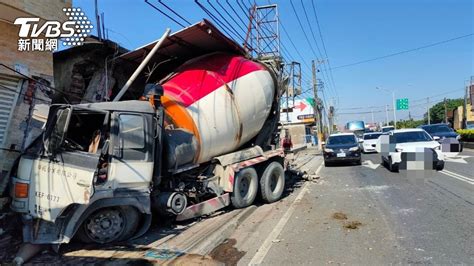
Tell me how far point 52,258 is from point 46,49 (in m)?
5.73

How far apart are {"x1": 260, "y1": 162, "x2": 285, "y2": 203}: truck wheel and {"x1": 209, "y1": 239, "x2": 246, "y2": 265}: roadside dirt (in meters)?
3.59

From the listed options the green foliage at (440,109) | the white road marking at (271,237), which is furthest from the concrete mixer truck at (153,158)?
the green foliage at (440,109)

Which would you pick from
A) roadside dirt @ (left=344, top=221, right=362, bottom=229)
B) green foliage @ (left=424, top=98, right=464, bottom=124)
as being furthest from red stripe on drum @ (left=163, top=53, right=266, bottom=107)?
green foliage @ (left=424, top=98, right=464, bottom=124)

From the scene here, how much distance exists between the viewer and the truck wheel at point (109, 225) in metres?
6.18

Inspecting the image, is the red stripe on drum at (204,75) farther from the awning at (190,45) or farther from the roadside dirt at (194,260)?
the roadside dirt at (194,260)

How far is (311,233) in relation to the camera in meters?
6.71

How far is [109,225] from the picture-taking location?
249 inches

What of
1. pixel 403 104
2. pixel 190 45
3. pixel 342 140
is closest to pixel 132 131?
pixel 190 45

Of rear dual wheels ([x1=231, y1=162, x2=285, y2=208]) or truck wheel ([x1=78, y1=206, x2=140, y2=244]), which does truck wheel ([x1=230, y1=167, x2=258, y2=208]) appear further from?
truck wheel ([x1=78, y1=206, x2=140, y2=244])

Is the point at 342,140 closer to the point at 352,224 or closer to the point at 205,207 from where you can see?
the point at 205,207

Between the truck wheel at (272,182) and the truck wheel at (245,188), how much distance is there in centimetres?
31

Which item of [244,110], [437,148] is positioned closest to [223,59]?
[244,110]

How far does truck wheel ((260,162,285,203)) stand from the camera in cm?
1004

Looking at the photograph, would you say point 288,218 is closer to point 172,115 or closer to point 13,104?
point 172,115
